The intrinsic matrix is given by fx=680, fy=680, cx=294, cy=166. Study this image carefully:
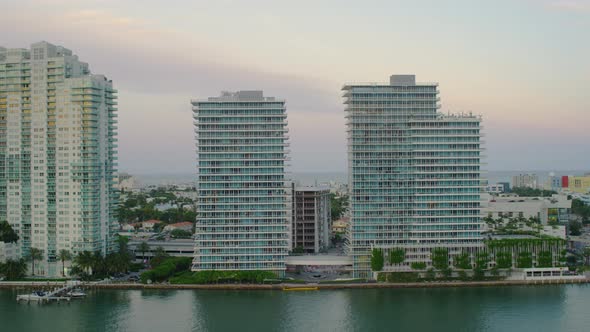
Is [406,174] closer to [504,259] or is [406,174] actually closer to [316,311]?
[504,259]

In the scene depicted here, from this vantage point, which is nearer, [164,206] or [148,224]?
[148,224]

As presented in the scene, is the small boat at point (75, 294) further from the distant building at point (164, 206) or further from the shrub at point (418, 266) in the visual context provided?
the distant building at point (164, 206)

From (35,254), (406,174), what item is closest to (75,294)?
(35,254)

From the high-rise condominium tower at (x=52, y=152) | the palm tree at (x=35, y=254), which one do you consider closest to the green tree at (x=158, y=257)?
the high-rise condominium tower at (x=52, y=152)

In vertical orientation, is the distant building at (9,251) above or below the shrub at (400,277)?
above

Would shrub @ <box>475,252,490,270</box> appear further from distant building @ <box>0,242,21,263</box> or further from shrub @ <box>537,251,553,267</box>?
distant building @ <box>0,242,21,263</box>

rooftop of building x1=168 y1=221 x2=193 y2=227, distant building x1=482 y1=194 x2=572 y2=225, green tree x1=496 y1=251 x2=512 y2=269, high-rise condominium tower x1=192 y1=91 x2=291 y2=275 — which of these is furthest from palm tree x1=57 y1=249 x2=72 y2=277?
distant building x1=482 y1=194 x2=572 y2=225
